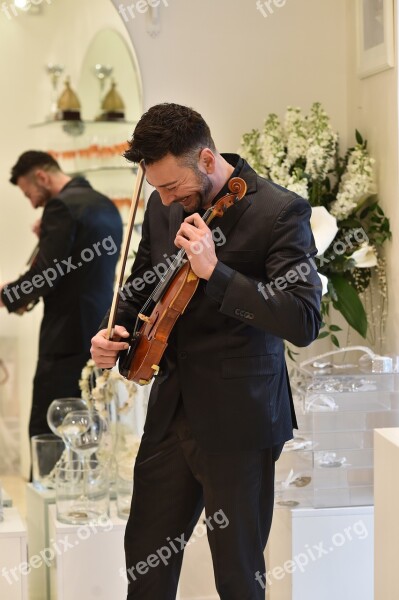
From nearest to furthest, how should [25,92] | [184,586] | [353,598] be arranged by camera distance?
[353,598] → [184,586] → [25,92]

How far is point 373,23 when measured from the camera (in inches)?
138

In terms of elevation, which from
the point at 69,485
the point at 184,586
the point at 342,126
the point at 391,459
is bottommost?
the point at 184,586

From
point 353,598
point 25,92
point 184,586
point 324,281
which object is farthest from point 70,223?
point 353,598

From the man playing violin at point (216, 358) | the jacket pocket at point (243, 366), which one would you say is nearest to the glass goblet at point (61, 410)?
the man playing violin at point (216, 358)

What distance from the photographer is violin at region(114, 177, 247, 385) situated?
7.11ft

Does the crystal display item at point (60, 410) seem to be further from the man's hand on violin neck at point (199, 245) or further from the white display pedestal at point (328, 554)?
the man's hand on violin neck at point (199, 245)

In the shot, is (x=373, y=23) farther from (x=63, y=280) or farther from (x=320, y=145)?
(x=63, y=280)

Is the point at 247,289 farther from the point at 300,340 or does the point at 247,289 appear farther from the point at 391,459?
the point at 391,459

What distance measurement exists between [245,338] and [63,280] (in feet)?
5.21

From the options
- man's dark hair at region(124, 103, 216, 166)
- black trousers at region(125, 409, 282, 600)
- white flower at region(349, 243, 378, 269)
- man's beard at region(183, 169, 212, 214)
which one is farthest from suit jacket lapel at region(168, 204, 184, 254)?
white flower at region(349, 243, 378, 269)

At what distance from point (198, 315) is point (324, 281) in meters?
1.02

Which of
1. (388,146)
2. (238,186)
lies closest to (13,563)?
(238,186)

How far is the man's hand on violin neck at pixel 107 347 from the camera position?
7.61 ft

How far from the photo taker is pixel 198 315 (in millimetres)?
2332
